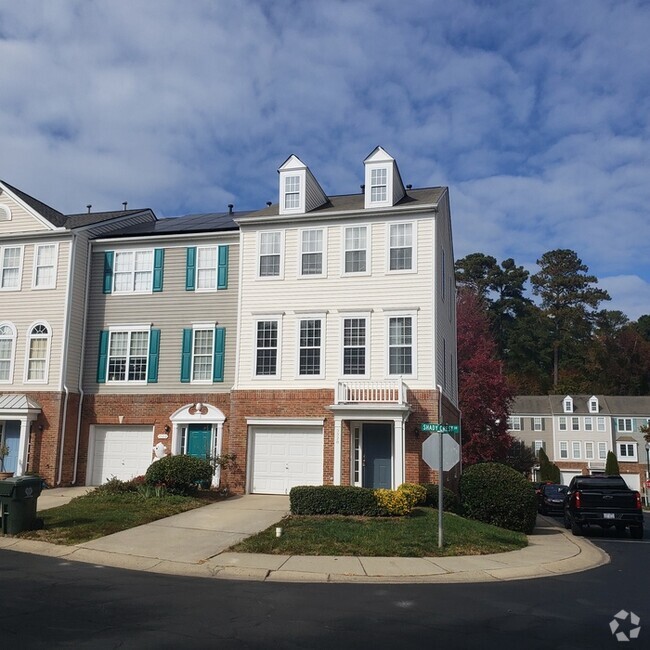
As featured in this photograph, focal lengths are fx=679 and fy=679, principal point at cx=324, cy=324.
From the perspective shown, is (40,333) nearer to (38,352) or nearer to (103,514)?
(38,352)

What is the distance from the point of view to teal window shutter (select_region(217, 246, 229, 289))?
24.8 metres

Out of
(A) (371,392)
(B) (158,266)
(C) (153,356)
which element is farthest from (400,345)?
(B) (158,266)

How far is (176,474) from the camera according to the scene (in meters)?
20.0

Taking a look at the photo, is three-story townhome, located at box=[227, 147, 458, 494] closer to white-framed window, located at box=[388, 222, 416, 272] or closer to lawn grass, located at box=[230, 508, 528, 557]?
white-framed window, located at box=[388, 222, 416, 272]

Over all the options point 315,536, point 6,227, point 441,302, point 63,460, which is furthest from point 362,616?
point 6,227

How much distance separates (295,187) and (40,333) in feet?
35.3

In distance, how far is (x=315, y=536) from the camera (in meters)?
14.5

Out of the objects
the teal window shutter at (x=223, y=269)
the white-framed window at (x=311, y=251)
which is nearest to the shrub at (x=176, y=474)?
the teal window shutter at (x=223, y=269)

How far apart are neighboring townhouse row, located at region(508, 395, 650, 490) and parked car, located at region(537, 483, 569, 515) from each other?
1361 inches

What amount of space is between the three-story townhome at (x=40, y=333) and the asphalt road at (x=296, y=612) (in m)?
12.9

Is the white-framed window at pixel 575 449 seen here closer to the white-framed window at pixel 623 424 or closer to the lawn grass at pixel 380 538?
the white-framed window at pixel 623 424

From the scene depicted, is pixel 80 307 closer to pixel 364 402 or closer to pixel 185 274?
pixel 185 274

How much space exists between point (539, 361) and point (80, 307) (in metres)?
69.8

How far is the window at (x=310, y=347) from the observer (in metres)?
22.8
